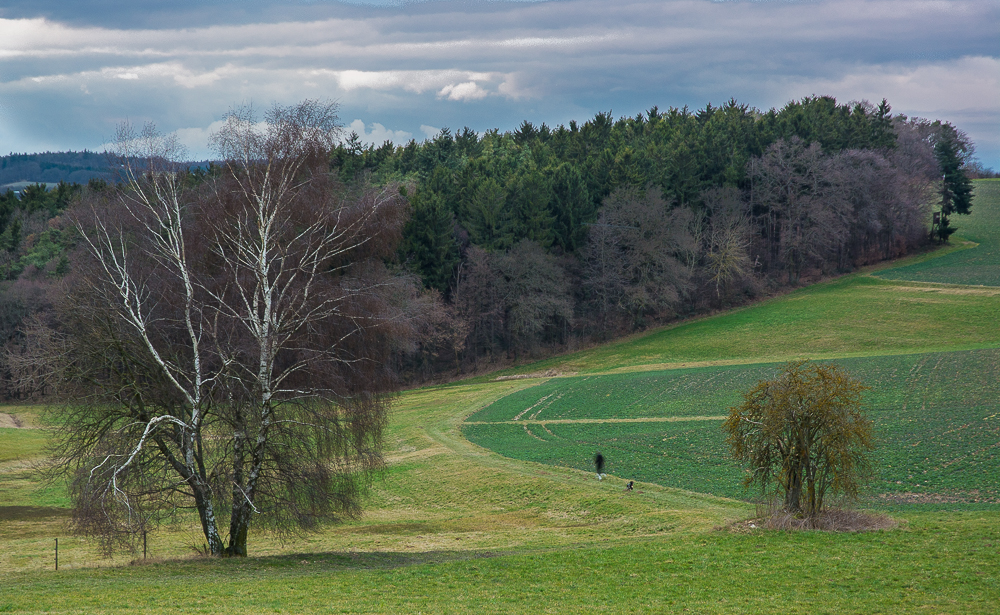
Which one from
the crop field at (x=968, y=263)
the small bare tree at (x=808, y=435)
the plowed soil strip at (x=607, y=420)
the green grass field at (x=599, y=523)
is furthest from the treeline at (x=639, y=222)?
the small bare tree at (x=808, y=435)

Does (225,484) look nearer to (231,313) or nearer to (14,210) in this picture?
(231,313)

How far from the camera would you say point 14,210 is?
99.4m

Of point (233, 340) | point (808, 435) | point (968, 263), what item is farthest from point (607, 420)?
point (968, 263)

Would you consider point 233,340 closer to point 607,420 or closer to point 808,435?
point 808,435

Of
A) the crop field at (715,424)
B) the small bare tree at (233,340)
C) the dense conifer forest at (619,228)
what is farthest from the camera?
the dense conifer forest at (619,228)

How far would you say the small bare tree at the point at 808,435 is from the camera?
2042cm

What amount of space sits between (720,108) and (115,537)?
107506 millimetres

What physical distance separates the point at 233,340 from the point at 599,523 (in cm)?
1388

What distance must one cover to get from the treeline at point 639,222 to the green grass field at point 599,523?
15734mm

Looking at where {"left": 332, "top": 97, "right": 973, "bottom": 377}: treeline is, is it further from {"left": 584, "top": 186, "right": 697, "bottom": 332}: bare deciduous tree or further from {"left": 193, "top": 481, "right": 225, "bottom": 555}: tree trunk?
{"left": 193, "top": 481, "right": 225, "bottom": 555}: tree trunk

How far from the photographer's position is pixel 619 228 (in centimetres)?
7800

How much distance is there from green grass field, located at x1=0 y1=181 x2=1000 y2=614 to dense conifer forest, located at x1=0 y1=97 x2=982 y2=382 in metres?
15.7

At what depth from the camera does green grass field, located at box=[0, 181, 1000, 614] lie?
1524 centimetres

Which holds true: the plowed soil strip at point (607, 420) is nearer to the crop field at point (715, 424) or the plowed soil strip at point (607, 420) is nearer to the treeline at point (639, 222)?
the crop field at point (715, 424)
